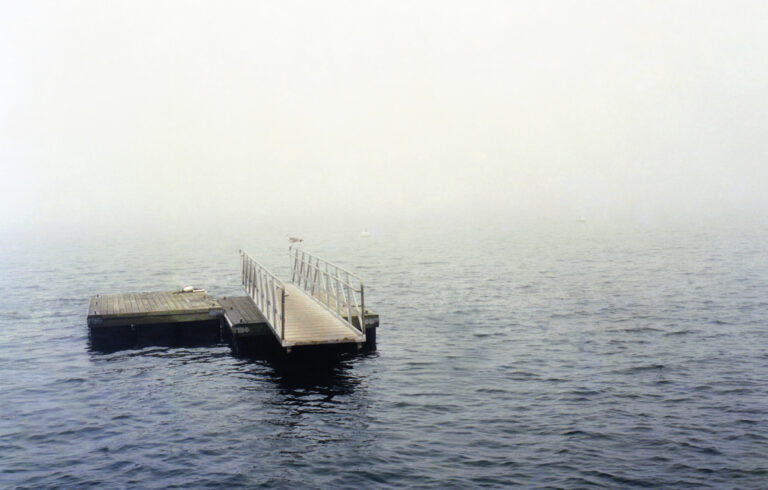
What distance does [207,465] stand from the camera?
15500 millimetres

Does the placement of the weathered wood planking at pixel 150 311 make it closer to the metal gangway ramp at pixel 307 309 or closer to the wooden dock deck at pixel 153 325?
the wooden dock deck at pixel 153 325

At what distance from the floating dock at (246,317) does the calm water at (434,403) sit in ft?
3.20

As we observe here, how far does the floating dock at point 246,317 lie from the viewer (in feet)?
76.1

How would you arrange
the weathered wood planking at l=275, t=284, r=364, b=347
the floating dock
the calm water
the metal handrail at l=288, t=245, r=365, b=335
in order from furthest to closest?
1. the metal handrail at l=288, t=245, r=365, b=335
2. the floating dock
3. the weathered wood planking at l=275, t=284, r=364, b=347
4. the calm water

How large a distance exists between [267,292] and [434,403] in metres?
8.30

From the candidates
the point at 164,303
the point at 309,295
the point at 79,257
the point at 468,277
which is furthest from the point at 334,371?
the point at 79,257

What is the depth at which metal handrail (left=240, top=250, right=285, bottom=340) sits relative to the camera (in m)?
22.1

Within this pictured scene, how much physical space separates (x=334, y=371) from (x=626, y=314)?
52.5ft

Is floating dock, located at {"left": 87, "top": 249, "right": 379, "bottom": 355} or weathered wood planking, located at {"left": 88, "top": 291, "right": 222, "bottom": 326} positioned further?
weathered wood planking, located at {"left": 88, "top": 291, "right": 222, "bottom": 326}

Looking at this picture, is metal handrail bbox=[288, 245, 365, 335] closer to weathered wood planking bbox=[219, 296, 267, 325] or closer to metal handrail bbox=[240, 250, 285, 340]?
metal handrail bbox=[240, 250, 285, 340]

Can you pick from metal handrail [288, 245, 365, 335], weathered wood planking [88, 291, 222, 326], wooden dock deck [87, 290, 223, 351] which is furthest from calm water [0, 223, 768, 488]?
metal handrail [288, 245, 365, 335]

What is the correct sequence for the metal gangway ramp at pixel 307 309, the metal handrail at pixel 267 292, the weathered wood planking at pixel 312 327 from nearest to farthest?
1. the weathered wood planking at pixel 312 327
2. the metal gangway ramp at pixel 307 309
3. the metal handrail at pixel 267 292

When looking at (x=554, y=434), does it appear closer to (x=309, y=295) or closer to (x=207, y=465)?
(x=207, y=465)

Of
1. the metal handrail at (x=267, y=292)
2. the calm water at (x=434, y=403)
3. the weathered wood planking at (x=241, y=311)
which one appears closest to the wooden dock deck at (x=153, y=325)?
the weathered wood planking at (x=241, y=311)
